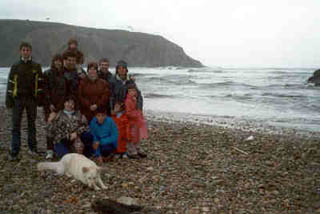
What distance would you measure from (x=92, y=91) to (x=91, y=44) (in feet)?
437

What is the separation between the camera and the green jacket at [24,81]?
19.9 feet

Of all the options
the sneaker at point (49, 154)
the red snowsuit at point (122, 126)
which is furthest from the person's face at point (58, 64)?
the sneaker at point (49, 154)

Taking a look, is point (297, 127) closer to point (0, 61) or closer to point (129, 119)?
point (129, 119)

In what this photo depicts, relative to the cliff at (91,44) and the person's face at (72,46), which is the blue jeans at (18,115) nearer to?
the person's face at (72,46)

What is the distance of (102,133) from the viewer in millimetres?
6262

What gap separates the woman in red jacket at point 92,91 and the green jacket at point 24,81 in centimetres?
78

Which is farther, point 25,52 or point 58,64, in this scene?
point 58,64

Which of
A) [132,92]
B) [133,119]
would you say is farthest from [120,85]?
[133,119]

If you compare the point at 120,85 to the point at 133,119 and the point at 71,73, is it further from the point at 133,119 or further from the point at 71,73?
the point at 71,73

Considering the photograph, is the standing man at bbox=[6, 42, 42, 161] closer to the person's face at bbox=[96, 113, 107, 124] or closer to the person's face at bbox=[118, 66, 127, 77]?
the person's face at bbox=[96, 113, 107, 124]

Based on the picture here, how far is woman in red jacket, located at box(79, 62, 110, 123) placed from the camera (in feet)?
20.4

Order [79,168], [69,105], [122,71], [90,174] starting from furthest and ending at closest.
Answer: [122,71] → [69,105] → [79,168] → [90,174]

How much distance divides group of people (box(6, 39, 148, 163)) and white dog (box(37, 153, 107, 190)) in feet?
1.88

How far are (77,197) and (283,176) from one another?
11.3ft
